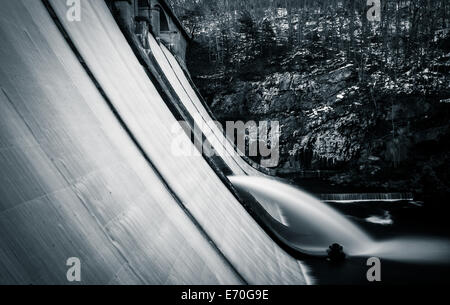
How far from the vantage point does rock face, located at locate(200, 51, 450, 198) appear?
588 inches

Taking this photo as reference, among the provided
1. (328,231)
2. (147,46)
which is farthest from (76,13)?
(328,231)

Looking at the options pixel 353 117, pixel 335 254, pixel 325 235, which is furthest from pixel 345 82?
pixel 335 254

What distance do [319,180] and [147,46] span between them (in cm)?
1070

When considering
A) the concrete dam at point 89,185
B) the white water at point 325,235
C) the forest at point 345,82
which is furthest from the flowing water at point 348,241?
the forest at point 345,82

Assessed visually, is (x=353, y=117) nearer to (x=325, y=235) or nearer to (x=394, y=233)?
(x=394, y=233)

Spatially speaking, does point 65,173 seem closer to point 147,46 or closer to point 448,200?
point 147,46

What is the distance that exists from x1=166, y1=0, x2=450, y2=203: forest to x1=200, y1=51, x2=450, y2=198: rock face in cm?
5

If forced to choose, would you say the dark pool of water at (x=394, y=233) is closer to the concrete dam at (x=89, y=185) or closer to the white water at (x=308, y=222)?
the white water at (x=308, y=222)

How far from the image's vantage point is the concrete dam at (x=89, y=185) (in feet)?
3.97

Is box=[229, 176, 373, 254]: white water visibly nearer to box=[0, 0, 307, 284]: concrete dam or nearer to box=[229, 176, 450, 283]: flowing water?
box=[229, 176, 450, 283]: flowing water

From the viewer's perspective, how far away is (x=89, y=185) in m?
1.67

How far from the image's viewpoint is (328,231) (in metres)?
5.79

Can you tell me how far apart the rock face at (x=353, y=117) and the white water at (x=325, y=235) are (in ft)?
28.0

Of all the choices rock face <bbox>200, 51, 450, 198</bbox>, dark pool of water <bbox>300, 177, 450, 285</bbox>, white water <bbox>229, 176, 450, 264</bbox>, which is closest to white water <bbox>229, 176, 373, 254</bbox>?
white water <bbox>229, 176, 450, 264</bbox>
